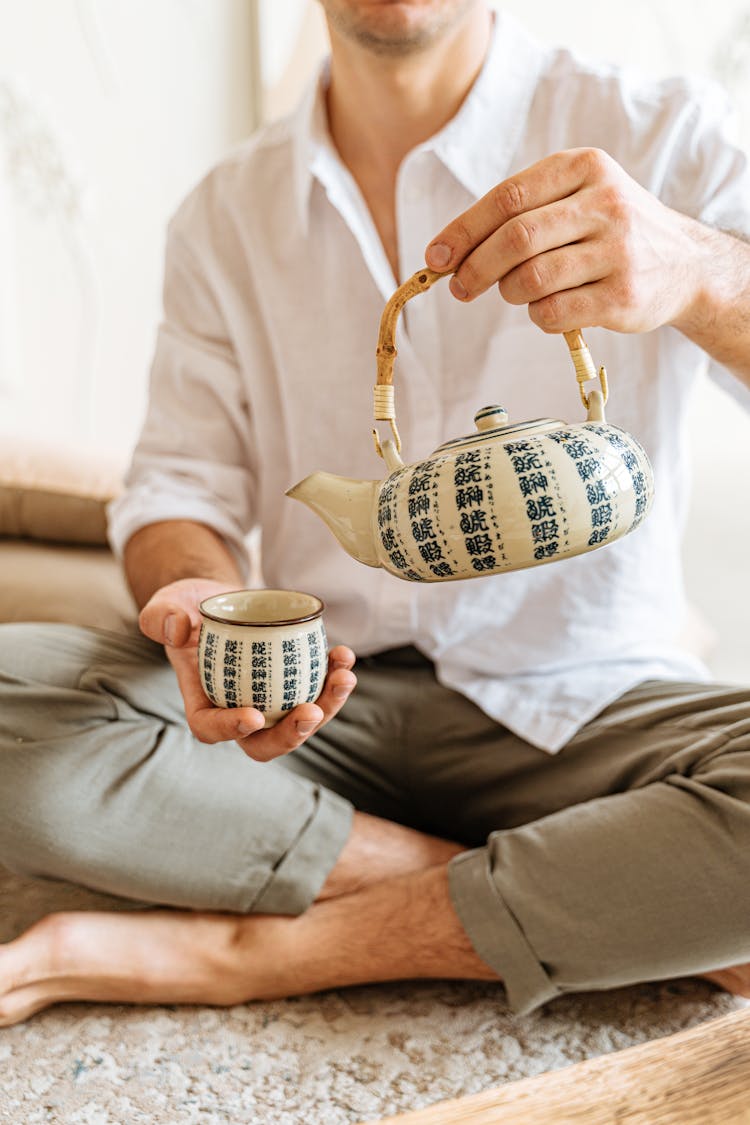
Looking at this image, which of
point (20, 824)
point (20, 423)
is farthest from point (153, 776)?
point (20, 423)

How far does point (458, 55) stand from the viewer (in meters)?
1.27

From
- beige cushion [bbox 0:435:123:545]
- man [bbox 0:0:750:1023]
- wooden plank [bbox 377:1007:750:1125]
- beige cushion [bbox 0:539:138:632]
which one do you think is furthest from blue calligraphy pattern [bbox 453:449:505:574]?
beige cushion [bbox 0:435:123:545]

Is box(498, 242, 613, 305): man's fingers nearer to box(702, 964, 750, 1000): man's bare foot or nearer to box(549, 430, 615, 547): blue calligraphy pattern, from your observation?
box(549, 430, 615, 547): blue calligraphy pattern

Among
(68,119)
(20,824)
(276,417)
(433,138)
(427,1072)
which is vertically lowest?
(427,1072)

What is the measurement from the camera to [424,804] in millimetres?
1322

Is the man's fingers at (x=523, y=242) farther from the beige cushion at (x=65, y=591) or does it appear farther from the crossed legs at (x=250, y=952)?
the beige cushion at (x=65, y=591)

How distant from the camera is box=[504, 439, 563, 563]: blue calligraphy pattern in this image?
28.4 inches

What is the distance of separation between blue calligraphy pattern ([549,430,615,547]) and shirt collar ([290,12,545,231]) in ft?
2.00

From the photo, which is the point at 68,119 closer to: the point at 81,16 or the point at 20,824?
the point at 81,16

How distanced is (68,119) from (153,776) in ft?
7.69

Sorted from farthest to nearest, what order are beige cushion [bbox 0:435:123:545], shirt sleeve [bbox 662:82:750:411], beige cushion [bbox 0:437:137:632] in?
1. beige cushion [bbox 0:435:123:545]
2. beige cushion [bbox 0:437:137:632]
3. shirt sleeve [bbox 662:82:750:411]

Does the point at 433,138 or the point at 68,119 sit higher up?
the point at 68,119

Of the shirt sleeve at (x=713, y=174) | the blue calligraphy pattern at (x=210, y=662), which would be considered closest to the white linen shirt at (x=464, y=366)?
the shirt sleeve at (x=713, y=174)

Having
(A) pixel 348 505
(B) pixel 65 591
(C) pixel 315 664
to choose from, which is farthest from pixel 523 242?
(B) pixel 65 591
